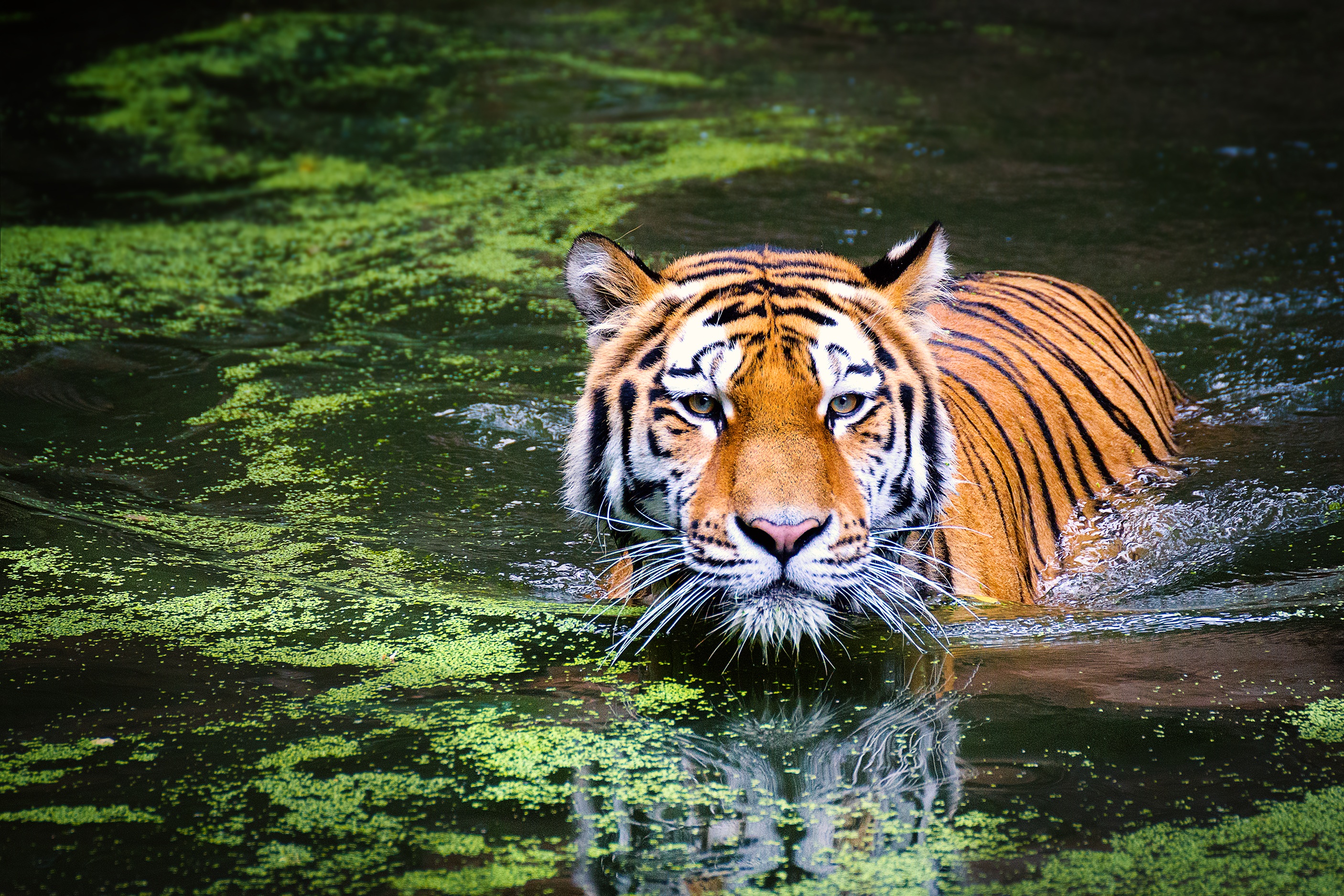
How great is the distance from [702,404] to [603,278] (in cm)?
38

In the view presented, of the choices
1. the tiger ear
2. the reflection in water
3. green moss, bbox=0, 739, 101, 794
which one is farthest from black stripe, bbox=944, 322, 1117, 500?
green moss, bbox=0, 739, 101, 794

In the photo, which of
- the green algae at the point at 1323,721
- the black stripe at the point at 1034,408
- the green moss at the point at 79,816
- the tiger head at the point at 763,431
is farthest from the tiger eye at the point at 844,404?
the green moss at the point at 79,816

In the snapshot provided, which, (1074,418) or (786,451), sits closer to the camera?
(786,451)

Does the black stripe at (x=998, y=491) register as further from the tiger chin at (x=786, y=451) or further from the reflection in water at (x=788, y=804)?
the reflection in water at (x=788, y=804)

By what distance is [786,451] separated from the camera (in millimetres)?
1988

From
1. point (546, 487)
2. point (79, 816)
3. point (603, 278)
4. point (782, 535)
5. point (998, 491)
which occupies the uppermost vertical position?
point (603, 278)

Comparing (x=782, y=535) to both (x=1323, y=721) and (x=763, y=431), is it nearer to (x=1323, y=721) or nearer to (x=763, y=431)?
(x=763, y=431)

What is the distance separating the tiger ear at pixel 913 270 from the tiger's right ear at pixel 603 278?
1.36 feet

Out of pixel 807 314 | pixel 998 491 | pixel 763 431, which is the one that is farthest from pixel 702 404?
pixel 998 491

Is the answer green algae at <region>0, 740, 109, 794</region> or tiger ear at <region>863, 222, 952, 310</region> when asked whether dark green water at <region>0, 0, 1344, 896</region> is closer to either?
green algae at <region>0, 740, 109, 794</region>

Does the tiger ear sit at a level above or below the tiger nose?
above

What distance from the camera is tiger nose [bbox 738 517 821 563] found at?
73.9 inches

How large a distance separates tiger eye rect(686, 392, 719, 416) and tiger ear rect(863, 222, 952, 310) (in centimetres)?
45

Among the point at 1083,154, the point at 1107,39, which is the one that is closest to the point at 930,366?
the point at 1083,154
